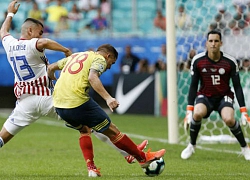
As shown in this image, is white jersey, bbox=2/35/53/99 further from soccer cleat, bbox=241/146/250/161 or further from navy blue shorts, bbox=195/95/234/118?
soccer cleat, bbox=241/146/250/161

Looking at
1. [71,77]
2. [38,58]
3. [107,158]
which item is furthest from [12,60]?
[107,158]

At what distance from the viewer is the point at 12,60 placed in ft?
27.7

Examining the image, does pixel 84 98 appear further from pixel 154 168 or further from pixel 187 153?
pixel 187 153

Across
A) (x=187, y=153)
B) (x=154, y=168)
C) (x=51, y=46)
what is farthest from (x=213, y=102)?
(x=51, y=46)

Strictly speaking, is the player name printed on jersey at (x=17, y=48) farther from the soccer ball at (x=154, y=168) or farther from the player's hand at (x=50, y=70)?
the soccer ball at (x=154, y=168)

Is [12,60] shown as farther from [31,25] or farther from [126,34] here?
[126,34]

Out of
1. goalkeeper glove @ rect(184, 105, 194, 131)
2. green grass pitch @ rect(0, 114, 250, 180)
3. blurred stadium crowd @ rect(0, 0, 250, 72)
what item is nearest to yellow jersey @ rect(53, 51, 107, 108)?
green grass pitch @ rect(0, 114, 250, 180)

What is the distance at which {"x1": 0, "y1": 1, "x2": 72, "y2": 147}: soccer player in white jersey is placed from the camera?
8.32 meters

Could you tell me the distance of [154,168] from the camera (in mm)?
7918

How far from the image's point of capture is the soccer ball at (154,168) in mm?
7922

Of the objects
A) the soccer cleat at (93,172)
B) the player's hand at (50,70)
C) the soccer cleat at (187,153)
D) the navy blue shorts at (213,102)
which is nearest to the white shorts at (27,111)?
the player's hand at (50,70)

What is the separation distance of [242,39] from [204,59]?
5.17 m

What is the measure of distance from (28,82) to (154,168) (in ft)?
Answer: 6.25

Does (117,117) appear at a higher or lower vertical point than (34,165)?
lower
